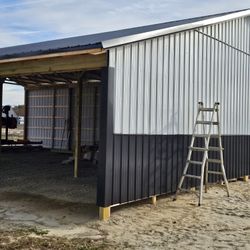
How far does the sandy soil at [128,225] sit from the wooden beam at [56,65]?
2.58 meters

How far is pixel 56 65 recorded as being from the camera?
8227 millimetres

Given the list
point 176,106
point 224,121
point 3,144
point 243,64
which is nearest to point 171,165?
point 176,106

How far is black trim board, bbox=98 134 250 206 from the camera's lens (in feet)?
24.1

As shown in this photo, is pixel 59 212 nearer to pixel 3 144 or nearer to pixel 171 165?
pixel 171 165

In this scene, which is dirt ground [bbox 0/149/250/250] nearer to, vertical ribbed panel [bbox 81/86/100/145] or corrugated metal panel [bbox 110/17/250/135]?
corrugated metal panel [bbox 110/17/250/135]

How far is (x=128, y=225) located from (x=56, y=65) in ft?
10.8

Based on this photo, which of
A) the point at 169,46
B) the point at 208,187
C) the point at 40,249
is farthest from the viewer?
the point at 208,187

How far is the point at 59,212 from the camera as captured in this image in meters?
7.71

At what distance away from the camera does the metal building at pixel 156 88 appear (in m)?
7.30

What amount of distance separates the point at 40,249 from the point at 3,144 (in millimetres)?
15870

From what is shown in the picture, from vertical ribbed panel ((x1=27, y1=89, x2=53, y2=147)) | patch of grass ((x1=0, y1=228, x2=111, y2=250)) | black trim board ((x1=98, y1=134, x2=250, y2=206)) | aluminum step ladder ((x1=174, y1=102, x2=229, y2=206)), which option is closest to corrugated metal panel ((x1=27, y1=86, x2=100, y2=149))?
vertical ribbed panel ((x1=27, y1=89, x2=53, y2=147))

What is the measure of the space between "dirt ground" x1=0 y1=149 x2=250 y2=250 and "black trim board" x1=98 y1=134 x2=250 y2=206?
0.33 metres

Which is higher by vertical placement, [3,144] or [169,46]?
[169,46]

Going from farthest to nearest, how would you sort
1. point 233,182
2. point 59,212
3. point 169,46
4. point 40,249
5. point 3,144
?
point 3,144 < point 233,182 < point 169,46 < point 59,212 < point 40,249
